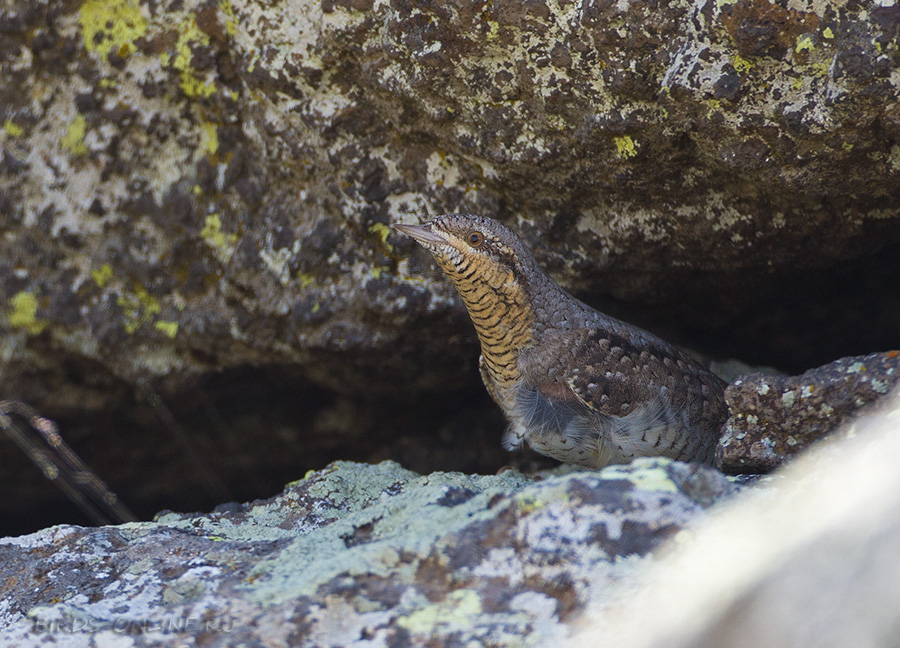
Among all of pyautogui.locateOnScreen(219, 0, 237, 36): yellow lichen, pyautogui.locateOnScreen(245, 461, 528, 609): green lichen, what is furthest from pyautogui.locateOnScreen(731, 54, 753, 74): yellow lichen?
pyautogui.locateOnScreen(219, 0, 237, 36): yellow lichen

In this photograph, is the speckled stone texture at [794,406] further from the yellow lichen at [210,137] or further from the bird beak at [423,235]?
the yellow lichen at [210,137]

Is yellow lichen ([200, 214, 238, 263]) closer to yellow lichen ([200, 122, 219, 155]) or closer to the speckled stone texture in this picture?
yellow lichen ([200, 122, 219, 155])

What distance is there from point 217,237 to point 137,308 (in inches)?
25.4

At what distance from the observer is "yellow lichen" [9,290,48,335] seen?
4246mm

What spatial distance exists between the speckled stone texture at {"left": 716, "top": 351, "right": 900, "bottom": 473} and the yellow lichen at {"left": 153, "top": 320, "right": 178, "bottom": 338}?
2938mm

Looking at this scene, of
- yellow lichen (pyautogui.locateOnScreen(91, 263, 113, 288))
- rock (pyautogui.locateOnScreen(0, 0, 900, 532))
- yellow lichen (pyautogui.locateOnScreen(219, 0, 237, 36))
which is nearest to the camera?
rock (pyautogui.locateOnScreen(0, 0, 900, 532))

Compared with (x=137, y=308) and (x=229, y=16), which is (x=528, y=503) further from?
(x=137, y=308)

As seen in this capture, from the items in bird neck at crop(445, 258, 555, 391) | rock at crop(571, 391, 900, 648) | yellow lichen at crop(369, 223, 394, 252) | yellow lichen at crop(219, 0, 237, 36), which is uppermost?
yellow lichen at crop(219, 0, 237, 36)

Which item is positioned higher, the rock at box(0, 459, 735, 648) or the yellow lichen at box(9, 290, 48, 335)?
the yellow lichen at box(9, 290, 48, 335)

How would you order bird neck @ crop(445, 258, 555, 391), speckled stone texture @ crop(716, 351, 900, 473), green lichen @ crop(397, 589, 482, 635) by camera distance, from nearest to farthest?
green lichen @ crop(397, 589, 482, 635), speckled stone texture @ crop(716, 351, 900, 473), bird neck @ crop(445, 258, 555, 391)

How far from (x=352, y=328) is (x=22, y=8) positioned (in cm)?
221

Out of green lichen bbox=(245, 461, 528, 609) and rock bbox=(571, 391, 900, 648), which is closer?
rock bbox=(571, 391, 900, 648)

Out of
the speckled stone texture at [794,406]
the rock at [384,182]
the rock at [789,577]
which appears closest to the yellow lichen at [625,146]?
the rock at [384,182]

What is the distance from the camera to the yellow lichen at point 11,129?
3.95 metres
